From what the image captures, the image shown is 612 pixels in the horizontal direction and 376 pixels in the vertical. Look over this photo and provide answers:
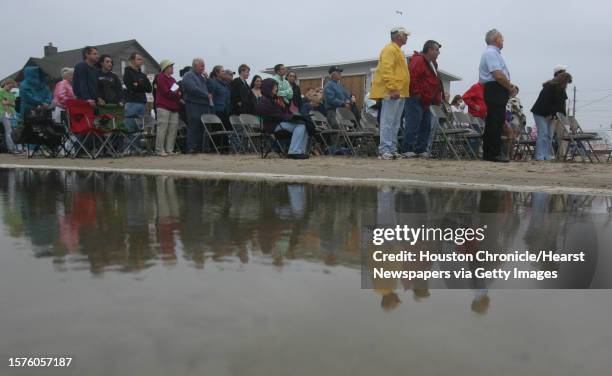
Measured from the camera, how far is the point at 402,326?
1.88 metres

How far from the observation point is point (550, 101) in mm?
11438

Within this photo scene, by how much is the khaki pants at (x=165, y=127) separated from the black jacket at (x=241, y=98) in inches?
70.9

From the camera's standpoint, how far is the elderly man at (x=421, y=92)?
10.5m

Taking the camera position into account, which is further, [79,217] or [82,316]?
[79,217]

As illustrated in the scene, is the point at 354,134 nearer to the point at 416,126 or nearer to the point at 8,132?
the point at 416,126

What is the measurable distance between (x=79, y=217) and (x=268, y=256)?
172cm

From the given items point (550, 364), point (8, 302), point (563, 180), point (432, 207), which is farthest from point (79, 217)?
point (563, 180)

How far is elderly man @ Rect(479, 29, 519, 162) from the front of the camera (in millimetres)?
9492

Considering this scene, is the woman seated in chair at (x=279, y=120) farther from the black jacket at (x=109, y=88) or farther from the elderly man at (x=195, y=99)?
the black jacket at (x=109, y=88)

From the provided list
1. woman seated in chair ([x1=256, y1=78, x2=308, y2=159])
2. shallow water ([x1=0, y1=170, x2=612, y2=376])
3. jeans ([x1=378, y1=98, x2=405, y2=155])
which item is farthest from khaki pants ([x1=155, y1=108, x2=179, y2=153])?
shallow water ([x1=0, y1=170, x2=612, y2=376])

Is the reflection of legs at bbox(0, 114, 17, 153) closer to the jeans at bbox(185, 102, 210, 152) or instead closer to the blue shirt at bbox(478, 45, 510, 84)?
the jeans at bbox(185, 102, 210, 152)

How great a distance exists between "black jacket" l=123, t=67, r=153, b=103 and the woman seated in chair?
10.2 feet

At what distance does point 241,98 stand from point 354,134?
3288 millimetres

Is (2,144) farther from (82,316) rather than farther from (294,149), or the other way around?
(82,316)
